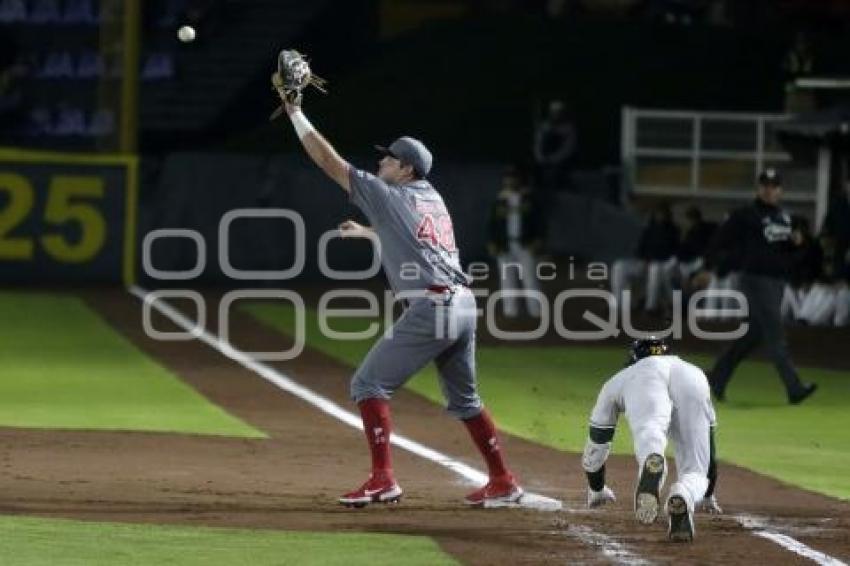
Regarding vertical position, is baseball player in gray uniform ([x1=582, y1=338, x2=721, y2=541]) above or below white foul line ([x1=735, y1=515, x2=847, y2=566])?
above

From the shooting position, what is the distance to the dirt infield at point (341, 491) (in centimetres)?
1158

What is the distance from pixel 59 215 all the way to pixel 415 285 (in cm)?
2054

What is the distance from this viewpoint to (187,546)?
11117 millimetres

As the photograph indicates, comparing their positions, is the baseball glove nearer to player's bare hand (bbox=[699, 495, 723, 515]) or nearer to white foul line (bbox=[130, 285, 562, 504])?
white foul line (bbox=[130, 285, 562, 504])

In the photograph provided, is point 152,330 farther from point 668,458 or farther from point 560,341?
point 668,458

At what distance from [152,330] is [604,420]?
49.5 feet

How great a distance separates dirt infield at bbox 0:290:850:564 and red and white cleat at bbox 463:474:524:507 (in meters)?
0.17

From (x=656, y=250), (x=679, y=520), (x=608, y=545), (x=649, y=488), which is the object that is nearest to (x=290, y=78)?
(x=649, y=488)

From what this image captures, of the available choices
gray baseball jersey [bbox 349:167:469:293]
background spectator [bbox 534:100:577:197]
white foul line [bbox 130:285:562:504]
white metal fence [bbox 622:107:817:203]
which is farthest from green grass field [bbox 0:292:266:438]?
white metal fence [bbox 622:107:817:203]

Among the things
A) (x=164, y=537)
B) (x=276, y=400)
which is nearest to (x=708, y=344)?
(x=276, y=400)

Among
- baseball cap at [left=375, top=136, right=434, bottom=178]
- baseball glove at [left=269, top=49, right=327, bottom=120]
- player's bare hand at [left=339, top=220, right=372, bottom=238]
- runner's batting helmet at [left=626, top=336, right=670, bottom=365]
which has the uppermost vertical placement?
baseball glove at [left=269, top=49, right=327, bottom=120]

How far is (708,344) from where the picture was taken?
26594 mm

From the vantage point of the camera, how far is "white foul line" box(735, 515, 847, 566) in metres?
11.0

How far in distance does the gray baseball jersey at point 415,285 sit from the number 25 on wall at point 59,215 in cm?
2012
